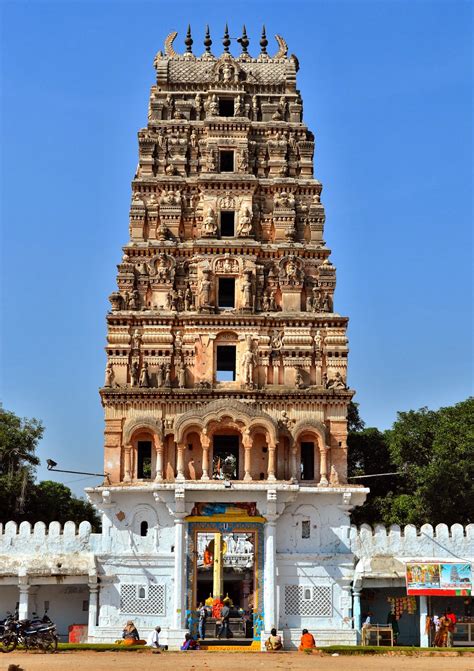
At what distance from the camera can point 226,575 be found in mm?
53688

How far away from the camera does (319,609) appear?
35.2 m

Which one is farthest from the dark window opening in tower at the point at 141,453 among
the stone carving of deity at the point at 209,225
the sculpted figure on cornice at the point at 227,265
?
the stone carving of deity at the point at 209,225

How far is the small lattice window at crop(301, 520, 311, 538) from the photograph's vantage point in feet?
118

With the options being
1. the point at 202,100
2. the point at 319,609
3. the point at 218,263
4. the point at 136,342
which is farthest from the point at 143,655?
the point at 202,100

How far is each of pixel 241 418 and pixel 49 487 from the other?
1026 inches

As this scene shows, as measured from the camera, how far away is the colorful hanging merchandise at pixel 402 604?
1410 inches

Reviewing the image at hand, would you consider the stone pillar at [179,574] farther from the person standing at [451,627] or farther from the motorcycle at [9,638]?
the person standing at [451,627]

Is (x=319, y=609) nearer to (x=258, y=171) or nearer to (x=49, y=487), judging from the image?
(x=258, y=171)

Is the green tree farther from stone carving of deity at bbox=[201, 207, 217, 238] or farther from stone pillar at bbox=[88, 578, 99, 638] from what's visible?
stone pillar at bbox=[88, 578, 99, 638]

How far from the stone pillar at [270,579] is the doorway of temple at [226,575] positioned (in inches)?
174

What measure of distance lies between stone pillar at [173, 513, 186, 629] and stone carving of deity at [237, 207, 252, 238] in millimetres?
11655

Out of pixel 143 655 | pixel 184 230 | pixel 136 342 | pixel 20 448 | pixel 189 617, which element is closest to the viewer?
pixel 143 655

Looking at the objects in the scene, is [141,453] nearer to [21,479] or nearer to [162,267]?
[162,267]

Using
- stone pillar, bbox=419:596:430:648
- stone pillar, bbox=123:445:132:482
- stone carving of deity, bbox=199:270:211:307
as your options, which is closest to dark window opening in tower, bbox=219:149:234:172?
stone carving of deity, bbox=199:270:211:307
